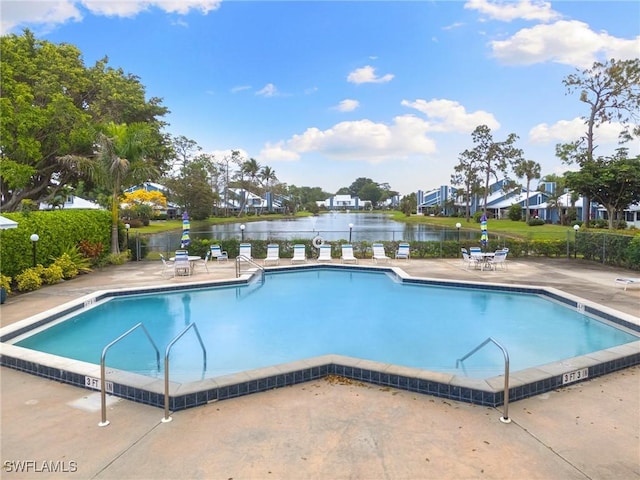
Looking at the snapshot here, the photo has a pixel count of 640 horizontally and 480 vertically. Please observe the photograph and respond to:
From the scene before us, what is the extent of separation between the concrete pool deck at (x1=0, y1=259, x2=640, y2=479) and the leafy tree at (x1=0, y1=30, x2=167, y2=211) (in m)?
14.2

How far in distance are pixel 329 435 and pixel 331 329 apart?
15.3ft

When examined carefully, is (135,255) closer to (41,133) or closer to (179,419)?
(41,133)

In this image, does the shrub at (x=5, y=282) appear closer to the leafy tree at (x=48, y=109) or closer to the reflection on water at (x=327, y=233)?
the leafy tree at (x=48, y=109)

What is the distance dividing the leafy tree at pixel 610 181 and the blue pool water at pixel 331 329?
12.2m

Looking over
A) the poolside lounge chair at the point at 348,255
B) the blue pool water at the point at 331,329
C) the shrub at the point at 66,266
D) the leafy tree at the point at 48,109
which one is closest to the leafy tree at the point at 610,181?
the poolside lounge chair at the point at 348,255

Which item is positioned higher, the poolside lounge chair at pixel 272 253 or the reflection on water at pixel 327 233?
the reflection on water at pixel 327 233

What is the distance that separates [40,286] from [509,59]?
20.0 m

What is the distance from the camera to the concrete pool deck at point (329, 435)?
312 cm

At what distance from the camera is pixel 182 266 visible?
12.6m

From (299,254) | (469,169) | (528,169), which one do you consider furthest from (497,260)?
(469,169)

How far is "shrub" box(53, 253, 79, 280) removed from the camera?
11.7 m

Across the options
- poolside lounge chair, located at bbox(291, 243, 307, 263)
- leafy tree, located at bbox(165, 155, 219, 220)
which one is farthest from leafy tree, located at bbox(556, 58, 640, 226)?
leafy tree, located at bbox(165, 155, 219, 220)

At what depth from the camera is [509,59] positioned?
1819 centimetres

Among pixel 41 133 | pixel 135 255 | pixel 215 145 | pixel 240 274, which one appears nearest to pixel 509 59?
pixel 240 274
